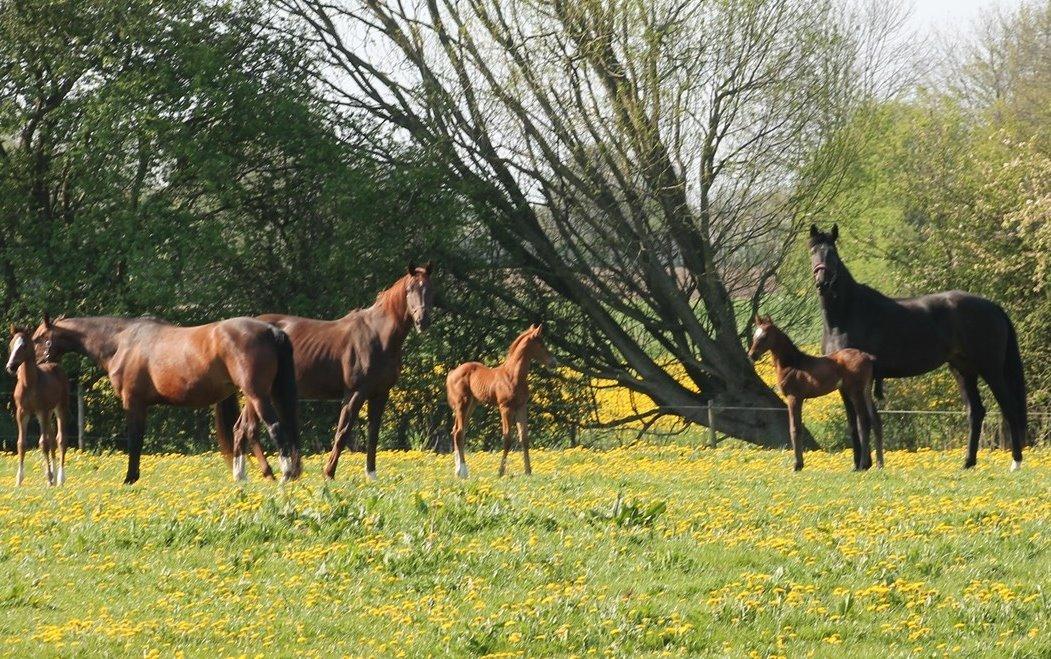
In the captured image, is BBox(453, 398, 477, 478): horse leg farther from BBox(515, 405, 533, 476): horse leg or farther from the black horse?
the black horse

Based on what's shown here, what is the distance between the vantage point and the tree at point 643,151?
30.2 metres

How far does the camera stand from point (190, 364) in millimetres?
17047

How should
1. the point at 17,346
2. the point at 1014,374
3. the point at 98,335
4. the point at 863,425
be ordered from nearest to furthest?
the point at 17,346
the point at 98,335
the point at 863,425
the point at 1014,374

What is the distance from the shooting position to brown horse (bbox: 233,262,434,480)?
17.4 meters

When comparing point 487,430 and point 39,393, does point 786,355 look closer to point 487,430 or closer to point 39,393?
point 39,393

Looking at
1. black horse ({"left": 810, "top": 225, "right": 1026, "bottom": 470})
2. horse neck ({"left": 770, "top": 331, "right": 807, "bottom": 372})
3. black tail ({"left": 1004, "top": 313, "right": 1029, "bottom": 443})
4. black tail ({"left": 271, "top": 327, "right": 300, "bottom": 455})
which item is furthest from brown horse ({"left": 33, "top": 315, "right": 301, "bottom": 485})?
black tail ({"left": 1004, "top": 313, "right": 1029, "bottom": 443})

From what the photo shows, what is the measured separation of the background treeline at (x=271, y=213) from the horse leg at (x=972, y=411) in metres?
10.8

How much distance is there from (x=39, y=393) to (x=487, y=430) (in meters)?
17.3

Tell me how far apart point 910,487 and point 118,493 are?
7.91 metres

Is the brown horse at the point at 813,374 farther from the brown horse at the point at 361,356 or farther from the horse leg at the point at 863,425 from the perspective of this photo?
the brown horse at the point at 361,356

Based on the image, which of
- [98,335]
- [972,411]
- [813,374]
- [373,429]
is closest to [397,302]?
[373,429]

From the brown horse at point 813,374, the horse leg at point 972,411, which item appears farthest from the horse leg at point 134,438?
the horse leg at point 972,411

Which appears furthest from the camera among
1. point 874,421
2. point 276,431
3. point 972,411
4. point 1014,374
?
point 1014,374

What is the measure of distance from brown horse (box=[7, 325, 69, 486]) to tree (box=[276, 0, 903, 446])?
14.7 meters
